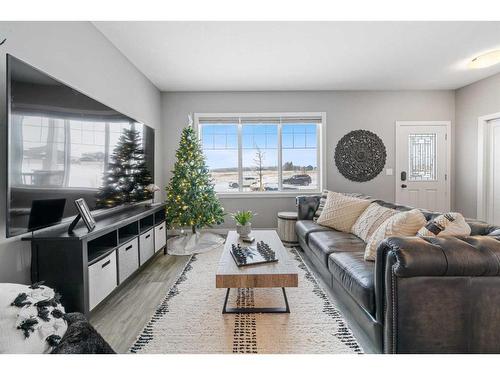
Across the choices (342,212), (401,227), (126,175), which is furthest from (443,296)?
(126,175)

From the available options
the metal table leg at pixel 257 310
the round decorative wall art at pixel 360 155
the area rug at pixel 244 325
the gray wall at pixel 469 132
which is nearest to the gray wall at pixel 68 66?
the area rug at pixel 244 325

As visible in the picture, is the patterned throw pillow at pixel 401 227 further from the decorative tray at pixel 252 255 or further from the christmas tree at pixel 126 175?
the christmas tree at pixel 126 175

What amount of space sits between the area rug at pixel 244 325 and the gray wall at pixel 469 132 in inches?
161

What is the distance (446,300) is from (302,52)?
3.13m

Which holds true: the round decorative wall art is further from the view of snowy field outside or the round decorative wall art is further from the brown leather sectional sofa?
the brown leather sectional sofa

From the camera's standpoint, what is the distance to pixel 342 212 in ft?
11.3

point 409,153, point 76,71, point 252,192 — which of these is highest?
point 76,71

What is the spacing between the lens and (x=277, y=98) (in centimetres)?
516

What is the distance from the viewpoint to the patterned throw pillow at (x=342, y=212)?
3338mm

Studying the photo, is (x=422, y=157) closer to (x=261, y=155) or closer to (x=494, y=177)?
(x=494, y=177)

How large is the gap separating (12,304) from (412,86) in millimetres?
5957
